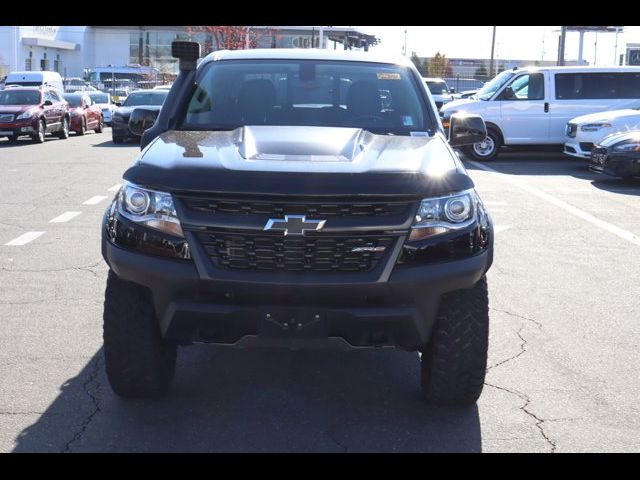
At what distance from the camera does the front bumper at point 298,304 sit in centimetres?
407

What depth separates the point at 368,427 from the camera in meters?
4.45

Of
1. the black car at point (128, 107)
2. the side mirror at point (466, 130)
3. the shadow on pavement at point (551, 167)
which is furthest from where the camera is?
the black car at point (128, 107)

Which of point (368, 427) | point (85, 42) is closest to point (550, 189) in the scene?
point (368, 427)

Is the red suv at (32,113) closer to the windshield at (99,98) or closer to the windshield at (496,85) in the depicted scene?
the windshield at (99,98)

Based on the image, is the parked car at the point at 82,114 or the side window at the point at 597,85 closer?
the side window at the point at 597,85

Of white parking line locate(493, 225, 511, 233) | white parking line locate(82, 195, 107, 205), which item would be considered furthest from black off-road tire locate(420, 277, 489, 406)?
white parking line locate(82, 195, 107, 205)

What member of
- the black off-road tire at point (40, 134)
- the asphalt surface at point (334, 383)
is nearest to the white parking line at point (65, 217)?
the asphalt surface at point (334, 383)

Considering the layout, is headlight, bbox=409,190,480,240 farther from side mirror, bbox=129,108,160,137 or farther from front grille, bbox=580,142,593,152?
front grille, bbox=580,142,593,152

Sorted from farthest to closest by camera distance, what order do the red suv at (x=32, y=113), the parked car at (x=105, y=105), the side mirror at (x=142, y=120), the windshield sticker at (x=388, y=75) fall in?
the parked car at (x=105, y=105), the red suv at (x=32, y=113), the side mirror at (x=142, y=120), the windshield sticker at (x=388, y=75)

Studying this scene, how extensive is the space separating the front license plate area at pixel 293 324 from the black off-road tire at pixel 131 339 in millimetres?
608
